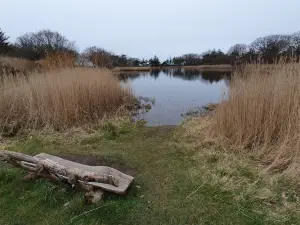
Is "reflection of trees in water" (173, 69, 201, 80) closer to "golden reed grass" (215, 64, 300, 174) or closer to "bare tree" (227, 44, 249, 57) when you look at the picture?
"bare tree" (227, 44, 249, 57)

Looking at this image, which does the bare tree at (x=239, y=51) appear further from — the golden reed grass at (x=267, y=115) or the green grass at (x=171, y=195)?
the green grass at (x=171, y=195)

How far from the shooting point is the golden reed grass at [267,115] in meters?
3.85

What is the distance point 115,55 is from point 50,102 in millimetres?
27706

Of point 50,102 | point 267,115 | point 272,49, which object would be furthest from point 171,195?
point 272,49

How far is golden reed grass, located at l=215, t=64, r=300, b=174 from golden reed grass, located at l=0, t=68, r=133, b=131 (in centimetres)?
344

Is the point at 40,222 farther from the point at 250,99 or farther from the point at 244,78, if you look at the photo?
the point at 244,78

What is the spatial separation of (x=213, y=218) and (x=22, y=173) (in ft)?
8.17

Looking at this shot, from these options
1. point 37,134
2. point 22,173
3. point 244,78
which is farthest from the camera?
point 37,134

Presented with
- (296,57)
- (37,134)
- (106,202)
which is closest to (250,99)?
(296,57)

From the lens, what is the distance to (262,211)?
268cm

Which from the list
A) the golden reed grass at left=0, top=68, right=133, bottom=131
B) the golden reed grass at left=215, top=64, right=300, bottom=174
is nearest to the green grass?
the golden reed grass at left=215, top=64, right=300, bottom=174

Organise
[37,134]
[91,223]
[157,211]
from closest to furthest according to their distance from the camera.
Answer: [91,223] → [157,211] → [37,134]

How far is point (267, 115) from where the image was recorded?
4305mm

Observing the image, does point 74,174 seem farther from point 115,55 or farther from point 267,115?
point 115,55
